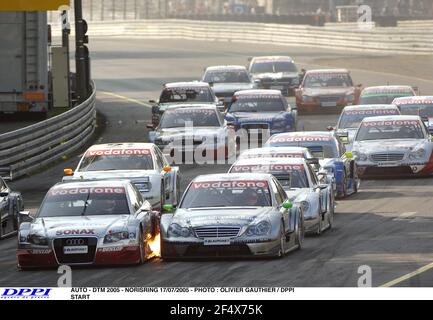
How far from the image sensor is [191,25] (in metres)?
100

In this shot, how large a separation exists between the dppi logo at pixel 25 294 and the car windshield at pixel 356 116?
83.7 ft

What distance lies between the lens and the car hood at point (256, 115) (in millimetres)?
40156

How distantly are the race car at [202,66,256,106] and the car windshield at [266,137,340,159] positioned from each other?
21.4m

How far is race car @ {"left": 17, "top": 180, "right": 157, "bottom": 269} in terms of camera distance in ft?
60.6

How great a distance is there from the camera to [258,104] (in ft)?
136

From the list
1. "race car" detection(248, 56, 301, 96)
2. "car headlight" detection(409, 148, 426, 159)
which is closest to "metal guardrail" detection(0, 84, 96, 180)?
"car headlight" detection(409, 148, 426, 159)

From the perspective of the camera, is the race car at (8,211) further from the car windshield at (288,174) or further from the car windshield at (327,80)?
the car windshield at (327,80)

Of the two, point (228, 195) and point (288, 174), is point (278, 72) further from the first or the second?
point (228, 195)

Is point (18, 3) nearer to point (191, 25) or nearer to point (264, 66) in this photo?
point (264, 66)

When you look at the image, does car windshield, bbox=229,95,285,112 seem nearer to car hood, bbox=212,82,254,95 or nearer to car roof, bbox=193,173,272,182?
car hood, bbox=212,82,254,95

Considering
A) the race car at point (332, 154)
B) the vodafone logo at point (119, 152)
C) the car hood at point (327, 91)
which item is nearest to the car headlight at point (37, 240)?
the vodafone logo at point (119, 152)

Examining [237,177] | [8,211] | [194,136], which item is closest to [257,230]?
[237,177]
